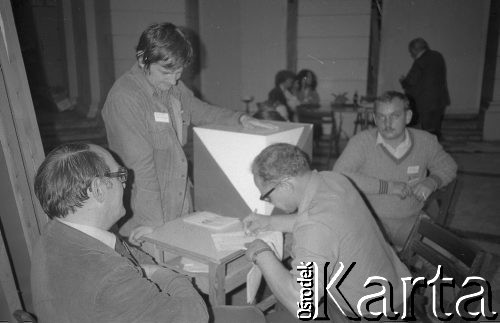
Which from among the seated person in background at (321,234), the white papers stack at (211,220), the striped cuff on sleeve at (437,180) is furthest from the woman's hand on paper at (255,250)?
the striped cuff on sleeve at (437,180)

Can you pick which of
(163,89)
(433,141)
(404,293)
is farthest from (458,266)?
(163,89)

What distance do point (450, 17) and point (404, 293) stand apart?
7339mm

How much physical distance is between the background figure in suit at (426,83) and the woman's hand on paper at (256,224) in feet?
17.6

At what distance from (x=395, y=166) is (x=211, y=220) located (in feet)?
3.86

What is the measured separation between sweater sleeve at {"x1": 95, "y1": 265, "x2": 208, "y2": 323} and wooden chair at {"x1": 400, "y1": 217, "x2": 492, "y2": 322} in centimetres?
91

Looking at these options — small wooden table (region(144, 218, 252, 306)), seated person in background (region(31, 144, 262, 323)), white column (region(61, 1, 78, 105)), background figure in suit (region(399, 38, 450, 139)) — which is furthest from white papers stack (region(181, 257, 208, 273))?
white column (region(61, 1, 78, 105))

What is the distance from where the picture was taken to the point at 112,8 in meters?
6.14

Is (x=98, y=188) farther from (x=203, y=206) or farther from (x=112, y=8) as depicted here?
(x=112, y=8)

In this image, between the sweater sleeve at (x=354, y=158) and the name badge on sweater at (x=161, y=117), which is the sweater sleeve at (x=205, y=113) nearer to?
the name badge on sweater at (x=161, y=117)

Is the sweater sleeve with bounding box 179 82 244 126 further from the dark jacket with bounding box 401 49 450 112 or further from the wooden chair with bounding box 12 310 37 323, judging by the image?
the dark jacket with bounding box 401 49 450 112

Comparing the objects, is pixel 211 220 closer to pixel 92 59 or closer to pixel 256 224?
pixel 256 224

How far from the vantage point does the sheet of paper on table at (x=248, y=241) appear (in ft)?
6.20

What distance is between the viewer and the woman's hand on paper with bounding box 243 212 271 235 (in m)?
2.01

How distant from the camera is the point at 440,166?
263 centimetres
